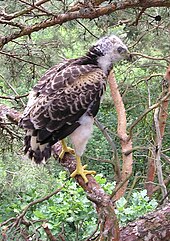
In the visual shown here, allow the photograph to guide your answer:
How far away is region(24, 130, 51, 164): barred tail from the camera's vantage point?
2516mm

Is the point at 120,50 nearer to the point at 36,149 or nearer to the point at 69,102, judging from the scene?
the point at 69,102

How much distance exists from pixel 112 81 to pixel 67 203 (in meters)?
3.62

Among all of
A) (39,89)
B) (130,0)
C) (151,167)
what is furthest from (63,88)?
(151,167)

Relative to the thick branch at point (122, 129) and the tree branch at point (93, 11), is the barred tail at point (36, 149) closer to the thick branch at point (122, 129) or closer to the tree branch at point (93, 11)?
the tree branch at point (93, 11)

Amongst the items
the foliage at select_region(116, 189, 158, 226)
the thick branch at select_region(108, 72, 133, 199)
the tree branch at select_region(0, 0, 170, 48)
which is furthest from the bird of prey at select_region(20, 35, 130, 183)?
the thick branch at select_region(108, 72, 133, 199)

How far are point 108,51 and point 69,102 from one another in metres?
0.41

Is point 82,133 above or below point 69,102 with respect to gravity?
below

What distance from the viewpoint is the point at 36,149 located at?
2539mm

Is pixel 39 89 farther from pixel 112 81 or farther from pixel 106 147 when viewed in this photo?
pixel 106 147

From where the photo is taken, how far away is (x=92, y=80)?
2.59 metres

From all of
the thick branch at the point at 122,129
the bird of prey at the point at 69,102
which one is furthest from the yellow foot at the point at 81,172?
the thick branch at the point at 122,129

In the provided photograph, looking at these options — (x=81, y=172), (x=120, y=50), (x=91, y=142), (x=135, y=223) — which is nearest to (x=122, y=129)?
(x=91, y=142)

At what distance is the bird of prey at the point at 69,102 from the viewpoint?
8.13 feet

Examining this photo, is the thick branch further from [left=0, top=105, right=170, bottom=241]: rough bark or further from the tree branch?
[left=0, top=105, right=170, bottom=241]: rough bark
